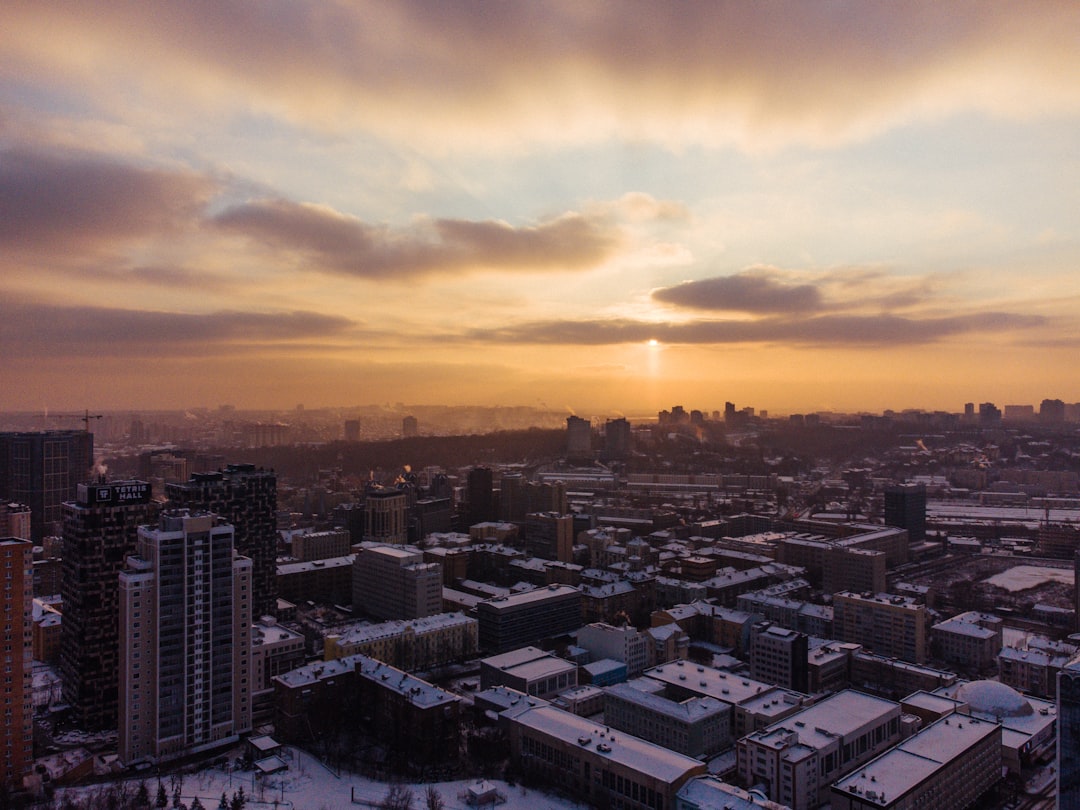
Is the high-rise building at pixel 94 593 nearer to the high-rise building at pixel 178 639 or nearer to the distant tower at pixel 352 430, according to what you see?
the high-rise building at pixel 178 639

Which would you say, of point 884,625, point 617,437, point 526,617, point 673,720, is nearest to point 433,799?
point 673,720

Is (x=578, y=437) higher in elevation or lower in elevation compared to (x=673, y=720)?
higher

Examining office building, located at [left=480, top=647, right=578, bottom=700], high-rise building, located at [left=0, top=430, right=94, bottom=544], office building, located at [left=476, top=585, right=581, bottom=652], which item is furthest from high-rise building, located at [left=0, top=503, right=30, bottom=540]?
office building, located at [left=480, top=647, right=578, bottom=700]

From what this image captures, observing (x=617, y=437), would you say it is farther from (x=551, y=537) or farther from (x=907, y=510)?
(x=551, y=537)

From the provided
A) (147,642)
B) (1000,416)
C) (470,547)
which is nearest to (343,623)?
(470,547)

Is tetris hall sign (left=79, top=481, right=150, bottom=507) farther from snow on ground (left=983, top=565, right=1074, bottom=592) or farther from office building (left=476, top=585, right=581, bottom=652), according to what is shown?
snow on ground (left=983, top=565, right=1074, bottom=592)

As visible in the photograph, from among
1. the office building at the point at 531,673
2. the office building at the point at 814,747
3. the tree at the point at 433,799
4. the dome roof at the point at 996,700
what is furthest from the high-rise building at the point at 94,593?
the dome roof at the point at 996,700
